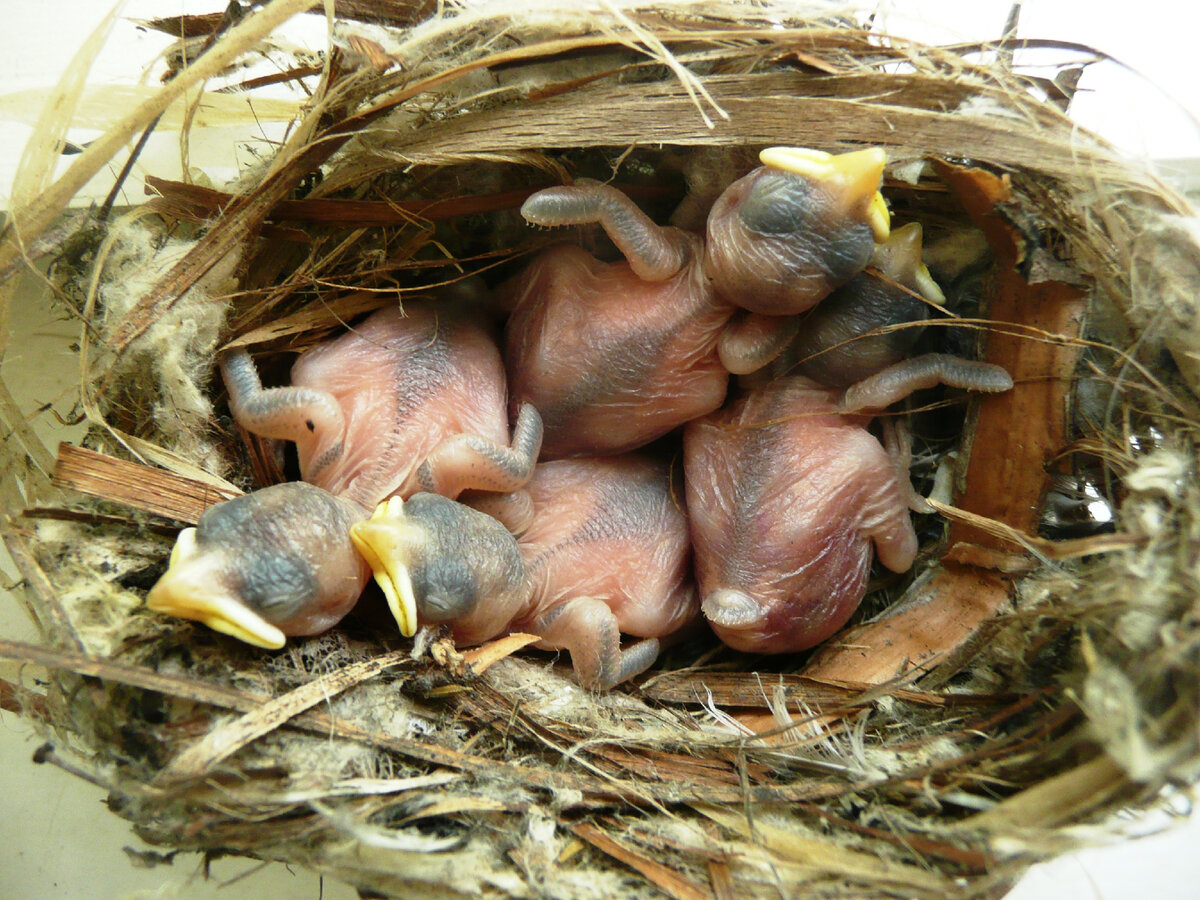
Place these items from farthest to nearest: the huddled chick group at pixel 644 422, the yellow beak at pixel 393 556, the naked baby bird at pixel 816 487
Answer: the naked baby bird at pixel 816 487, the huddled chick group at pixel 644 422, the yellow beak at pixel 393 556

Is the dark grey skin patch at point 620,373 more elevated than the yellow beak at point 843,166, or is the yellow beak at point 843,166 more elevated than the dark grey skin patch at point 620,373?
the yellow beak at point 843,166

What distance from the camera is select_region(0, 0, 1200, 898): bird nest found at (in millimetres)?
640

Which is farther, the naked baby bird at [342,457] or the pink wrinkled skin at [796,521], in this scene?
the pink wrinkled skin at [796,521]

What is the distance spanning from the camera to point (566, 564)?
105 centimetres

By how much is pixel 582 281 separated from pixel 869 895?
792 millimetres

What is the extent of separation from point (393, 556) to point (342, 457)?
9.6 inches

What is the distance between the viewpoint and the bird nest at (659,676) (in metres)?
0.64

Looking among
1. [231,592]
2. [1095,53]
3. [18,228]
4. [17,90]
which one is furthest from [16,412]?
[1095,53]

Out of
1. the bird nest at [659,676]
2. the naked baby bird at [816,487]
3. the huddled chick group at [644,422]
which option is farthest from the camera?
the naked baby bird at [816,487]

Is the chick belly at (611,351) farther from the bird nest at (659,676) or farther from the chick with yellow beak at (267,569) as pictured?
the chick with yellow beak at (267,569)

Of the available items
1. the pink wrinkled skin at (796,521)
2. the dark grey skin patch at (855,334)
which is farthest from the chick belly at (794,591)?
the dark grey skin patch at (855,334)

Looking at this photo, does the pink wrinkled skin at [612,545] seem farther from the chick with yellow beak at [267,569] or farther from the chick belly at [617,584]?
the chick with yellow beak at [267,569]

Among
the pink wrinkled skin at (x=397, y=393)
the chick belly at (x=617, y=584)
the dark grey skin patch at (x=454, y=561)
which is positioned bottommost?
the chick belly at (x=617, y=584)

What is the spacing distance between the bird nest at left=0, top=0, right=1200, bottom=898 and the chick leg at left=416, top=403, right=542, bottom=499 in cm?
20
